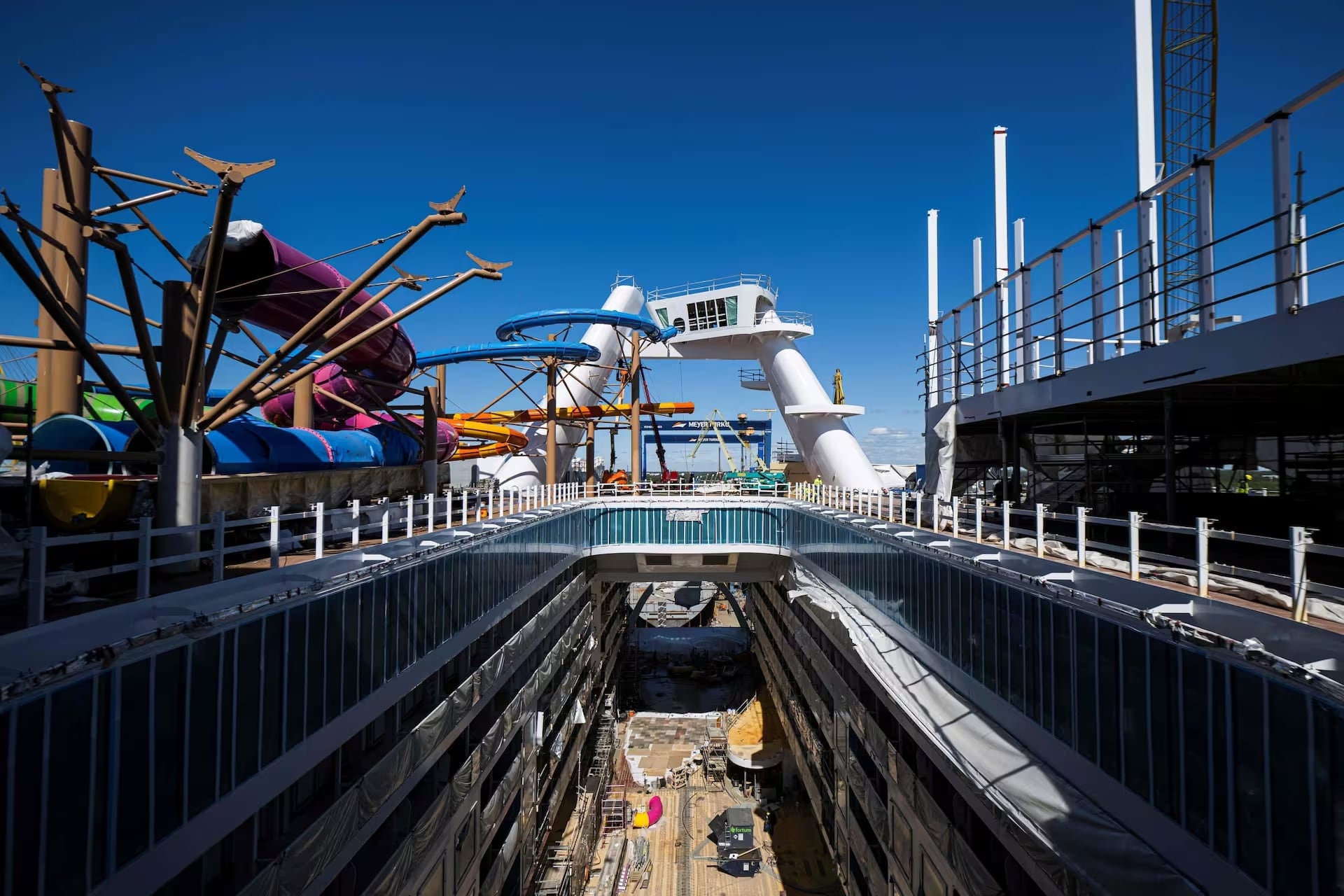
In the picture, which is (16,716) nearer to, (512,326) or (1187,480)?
(512,326)

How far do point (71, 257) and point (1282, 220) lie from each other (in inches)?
678

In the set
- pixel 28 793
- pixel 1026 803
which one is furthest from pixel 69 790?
pixel 1026 803

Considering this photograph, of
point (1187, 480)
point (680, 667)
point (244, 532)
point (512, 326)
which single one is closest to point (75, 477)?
point (244, 532)

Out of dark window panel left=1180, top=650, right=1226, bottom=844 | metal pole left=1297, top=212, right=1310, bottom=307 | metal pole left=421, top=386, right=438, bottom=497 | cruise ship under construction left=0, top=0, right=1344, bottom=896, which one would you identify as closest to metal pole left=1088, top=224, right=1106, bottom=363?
cruise ship under construction left=0, top=0, right=1344, bottom=896

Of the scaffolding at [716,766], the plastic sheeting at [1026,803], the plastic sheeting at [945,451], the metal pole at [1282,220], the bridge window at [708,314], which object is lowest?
the scaffolding at [716,766]

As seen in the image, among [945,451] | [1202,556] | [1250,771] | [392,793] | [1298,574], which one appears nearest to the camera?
[1250,771]

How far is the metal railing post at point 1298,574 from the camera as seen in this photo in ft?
17.4

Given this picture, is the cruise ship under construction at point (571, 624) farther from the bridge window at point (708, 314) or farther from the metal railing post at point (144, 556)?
the bridge window at point (708, 314)

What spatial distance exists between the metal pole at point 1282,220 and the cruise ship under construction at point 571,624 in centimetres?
8

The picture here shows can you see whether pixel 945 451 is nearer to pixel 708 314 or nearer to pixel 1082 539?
pixel 1082 539

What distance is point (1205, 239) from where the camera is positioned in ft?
33.0

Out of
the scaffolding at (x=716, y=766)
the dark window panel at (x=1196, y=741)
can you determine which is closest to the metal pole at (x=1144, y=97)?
the dark window panel at (x=1196, y=741)

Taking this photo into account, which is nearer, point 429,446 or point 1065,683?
point 1065,683

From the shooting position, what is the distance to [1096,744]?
279 inches
